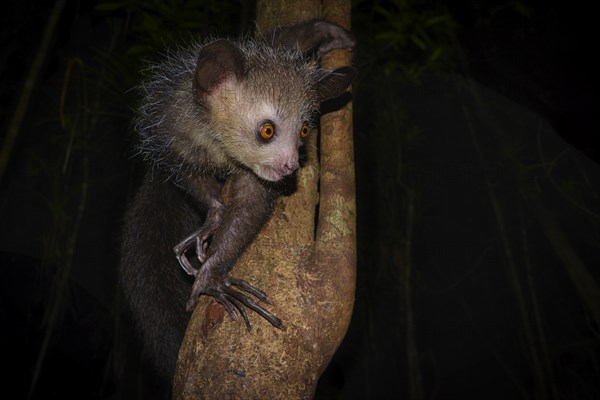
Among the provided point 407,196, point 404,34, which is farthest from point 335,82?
point 407,196

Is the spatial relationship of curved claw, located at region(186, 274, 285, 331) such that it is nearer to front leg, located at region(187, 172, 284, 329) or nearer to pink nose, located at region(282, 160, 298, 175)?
front leg, located at region(187, 172, 284, 329)

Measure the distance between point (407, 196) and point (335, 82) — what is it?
2890 millimetres

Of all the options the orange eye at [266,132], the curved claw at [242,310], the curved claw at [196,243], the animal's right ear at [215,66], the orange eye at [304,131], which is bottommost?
the curved claw at [242,310]

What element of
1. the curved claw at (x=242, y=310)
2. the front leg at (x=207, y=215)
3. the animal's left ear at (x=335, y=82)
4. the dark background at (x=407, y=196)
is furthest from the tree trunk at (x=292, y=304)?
the dark background at (x=407, y=196)

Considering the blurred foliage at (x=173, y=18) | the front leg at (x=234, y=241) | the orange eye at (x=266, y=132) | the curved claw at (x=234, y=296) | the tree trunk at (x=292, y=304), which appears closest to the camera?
the tree trunk at (x=292, y=304)

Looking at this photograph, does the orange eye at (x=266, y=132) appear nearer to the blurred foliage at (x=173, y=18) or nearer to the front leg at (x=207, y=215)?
the front leg at (x=207, y=215)

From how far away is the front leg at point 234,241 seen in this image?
1.52 m

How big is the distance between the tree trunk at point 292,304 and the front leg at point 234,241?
4cm

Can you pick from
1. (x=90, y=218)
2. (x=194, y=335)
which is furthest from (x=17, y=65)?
(x=194, y=335)

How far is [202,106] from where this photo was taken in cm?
204

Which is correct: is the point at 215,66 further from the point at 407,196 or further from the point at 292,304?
the point at 407,196

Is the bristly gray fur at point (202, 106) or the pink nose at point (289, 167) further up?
the bristly gray fur at point (202, 106)

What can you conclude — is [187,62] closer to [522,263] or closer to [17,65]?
[17,65]

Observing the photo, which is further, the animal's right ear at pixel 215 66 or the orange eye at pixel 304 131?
the orange eye at pixel 304 131
